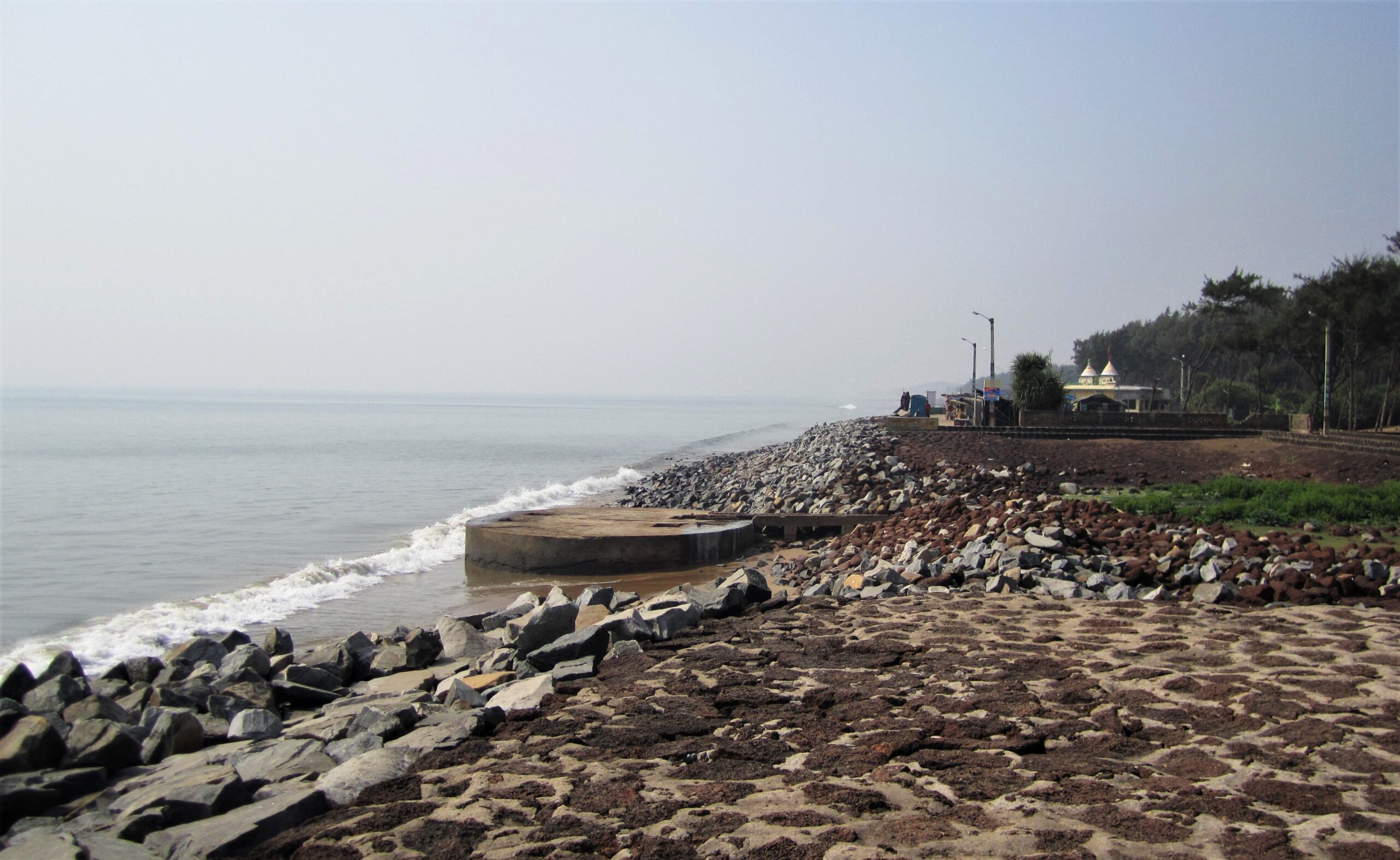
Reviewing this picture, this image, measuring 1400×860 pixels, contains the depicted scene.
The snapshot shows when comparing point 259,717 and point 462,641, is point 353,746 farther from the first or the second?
point 462,641

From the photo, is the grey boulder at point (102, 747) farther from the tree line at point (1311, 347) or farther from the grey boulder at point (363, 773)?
the tree line at point (1311, 347)

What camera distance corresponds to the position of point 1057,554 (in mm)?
11039

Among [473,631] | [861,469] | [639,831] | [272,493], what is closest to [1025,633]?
[639,831]

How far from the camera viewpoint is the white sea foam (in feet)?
39.4

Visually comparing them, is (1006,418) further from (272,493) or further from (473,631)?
(473,631)

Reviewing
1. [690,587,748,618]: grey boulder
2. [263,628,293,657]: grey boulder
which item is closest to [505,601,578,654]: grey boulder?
[690,587,748,618]: grey boulder

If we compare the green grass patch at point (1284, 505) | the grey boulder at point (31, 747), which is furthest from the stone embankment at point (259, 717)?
the green grass patch at point (1284, 505)

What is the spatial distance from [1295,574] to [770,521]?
12136 mm

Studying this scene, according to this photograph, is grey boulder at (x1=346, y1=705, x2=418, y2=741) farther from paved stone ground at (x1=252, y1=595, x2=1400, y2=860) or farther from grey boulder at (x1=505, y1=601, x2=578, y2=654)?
grey boulder at (x1=505, y1=601, x2=578, y2=654)

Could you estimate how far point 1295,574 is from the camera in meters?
9.37

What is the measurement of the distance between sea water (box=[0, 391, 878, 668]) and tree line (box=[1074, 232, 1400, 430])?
2974cm

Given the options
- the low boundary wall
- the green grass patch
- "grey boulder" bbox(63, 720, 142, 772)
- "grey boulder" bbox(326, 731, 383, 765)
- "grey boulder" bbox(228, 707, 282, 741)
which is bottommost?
"grey boulder" bbox(228, 707, 282, 741)

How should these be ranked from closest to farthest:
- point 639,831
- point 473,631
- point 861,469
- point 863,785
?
point 639,831, point 863,785, point 473,631, point 861,469

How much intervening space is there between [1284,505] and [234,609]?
613 inches
